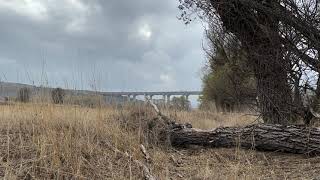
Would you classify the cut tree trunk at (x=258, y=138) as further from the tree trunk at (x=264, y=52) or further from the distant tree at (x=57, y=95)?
the distant tree at (x=57, y=95)

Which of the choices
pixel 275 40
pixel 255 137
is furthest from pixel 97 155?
pixel 275 40

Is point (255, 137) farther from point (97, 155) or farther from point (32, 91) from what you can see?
point (32, 91)

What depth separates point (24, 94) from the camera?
9.48 meters

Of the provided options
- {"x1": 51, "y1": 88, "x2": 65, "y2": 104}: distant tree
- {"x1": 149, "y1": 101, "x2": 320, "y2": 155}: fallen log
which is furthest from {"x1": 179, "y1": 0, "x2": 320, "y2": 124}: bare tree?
{"x1": 51, "y1": 88, "x2": 65, "y2": 104}: distant tree

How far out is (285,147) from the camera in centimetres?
825

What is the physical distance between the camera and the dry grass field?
21.8ft

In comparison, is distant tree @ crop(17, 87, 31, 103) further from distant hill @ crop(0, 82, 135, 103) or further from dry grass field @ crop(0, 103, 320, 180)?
dry grass field @ crop(0, 103, 320, 180)

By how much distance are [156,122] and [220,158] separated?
1.66m

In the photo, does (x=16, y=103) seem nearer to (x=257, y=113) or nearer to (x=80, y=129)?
(x=80, y=129)

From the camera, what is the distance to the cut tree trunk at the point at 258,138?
26.5ft

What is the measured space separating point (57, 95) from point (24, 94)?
2.08 feet

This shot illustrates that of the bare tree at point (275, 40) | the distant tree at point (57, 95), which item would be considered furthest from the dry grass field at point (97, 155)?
the bare tree at point (275, 40)

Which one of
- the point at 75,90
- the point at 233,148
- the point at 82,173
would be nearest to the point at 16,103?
the point at 75,90

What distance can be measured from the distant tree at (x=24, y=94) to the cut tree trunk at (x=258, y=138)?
9.18 feet
